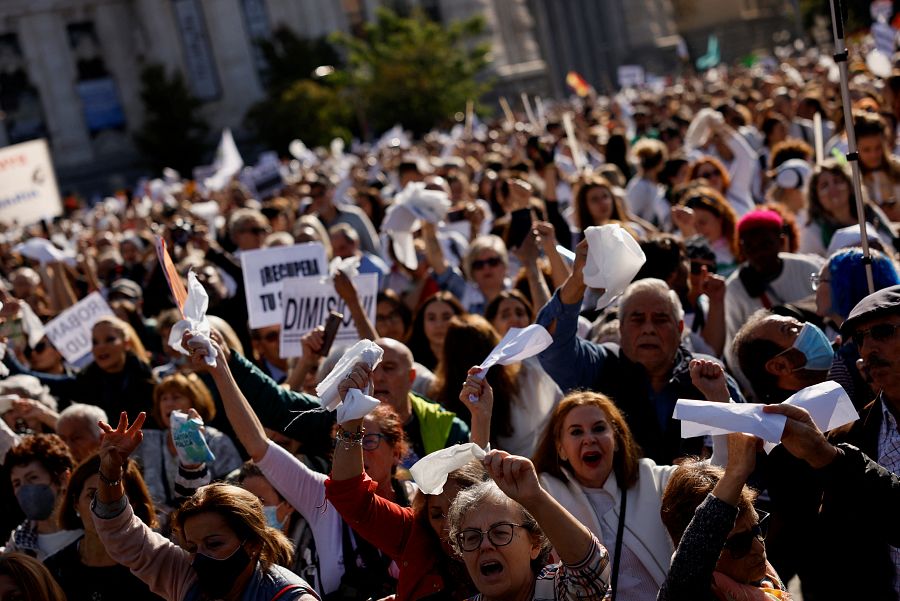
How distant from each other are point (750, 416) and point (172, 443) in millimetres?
3476

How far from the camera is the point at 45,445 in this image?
19.2 feet

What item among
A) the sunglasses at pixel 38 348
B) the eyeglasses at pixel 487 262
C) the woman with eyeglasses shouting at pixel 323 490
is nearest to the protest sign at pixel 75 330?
the sunglasses at pixel 38 348

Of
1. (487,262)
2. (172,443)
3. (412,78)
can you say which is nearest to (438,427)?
(172,443)

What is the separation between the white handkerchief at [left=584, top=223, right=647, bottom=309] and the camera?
5156 millimetres

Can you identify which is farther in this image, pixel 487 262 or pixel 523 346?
pixel 487 262

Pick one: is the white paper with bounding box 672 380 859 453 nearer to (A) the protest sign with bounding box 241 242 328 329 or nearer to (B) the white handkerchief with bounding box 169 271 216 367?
(B) the white handkerchief with bounding box 169 271 216 367

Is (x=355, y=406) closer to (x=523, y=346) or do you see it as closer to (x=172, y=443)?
(x=523, y=346)

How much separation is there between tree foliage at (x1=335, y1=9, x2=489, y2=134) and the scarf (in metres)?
32.2

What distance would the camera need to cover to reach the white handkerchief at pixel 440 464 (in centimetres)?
409

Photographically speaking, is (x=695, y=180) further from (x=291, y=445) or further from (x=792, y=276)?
(x=291, y=445)

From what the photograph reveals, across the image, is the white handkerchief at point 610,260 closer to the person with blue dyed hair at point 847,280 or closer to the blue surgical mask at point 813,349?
the blue surgical mask at point 813,349

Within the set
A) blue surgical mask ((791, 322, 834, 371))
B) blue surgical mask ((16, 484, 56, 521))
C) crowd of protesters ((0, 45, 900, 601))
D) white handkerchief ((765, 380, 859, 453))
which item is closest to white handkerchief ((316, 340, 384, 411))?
crowd of protesters ((0, 45, 900, 601))

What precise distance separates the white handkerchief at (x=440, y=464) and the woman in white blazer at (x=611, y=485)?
48 cm

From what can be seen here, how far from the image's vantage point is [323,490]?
5.05m
